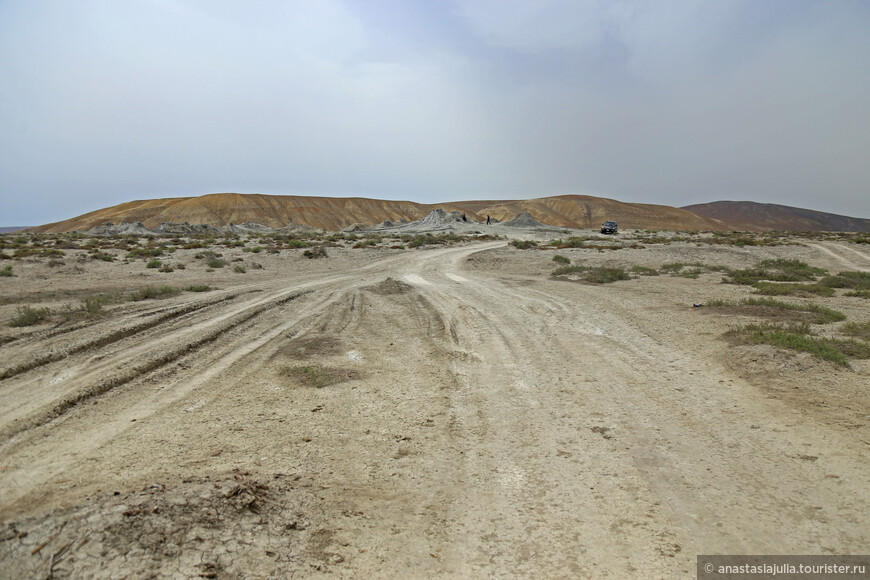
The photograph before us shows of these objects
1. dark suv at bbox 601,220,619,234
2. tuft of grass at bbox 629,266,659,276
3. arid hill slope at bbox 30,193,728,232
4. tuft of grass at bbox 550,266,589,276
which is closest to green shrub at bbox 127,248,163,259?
tuft of grass at bbox 550,266,589,276

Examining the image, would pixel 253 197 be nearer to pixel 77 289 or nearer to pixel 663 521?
pixel 77 289

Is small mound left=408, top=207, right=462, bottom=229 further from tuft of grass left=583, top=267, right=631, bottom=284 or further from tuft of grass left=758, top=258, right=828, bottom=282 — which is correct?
tuft of grass left=583, top=267, right=631, bottom=284

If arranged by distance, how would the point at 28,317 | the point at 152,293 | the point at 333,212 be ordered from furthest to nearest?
1. the point at 333,212
2. the point at 152,293
3. the point at 28,317

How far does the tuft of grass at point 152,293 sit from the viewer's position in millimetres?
12155

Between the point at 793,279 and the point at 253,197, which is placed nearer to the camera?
the point at 793,279

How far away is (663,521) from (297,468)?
10.8 ft

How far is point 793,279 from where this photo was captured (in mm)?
17156

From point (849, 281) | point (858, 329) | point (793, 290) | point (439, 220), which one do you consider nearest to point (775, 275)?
point (849, 281)

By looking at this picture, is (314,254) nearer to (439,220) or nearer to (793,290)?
(793,290)

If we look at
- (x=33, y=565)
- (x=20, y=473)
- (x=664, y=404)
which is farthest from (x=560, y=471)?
(x=20, y=473)

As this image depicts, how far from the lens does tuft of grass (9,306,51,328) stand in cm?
908

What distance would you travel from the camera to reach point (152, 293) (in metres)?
12.6

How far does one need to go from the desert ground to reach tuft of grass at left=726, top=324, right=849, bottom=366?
0.23 m

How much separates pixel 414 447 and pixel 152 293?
37.0 feet
